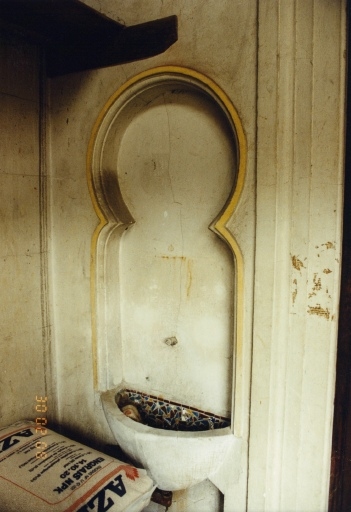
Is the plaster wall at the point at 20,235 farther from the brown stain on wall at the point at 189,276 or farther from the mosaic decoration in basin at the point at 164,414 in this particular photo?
the brown stain on wall at the point at 189,276

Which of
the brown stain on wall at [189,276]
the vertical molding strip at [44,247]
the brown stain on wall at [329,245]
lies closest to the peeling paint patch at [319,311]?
the brown stain on wall at [329,245]

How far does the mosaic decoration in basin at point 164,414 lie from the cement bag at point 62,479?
0.45m

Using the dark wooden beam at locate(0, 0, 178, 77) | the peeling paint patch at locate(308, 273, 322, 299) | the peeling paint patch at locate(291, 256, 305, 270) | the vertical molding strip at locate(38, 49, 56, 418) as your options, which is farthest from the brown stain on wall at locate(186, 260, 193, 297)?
the dark wooden beam at locate(0, 0, 178, 77)

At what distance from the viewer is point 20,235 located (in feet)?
10.4

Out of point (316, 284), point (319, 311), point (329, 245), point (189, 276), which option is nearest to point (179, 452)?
point (189, 276)

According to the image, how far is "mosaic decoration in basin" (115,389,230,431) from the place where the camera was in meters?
2.92

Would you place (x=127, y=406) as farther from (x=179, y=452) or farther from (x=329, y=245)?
(x=329, y=245)

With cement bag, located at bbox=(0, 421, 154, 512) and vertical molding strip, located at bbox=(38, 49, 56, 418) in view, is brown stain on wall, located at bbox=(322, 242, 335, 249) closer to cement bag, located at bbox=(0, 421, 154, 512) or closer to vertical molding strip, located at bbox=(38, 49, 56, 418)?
cement bag, located at bbox=(0, 421, 154, 512)

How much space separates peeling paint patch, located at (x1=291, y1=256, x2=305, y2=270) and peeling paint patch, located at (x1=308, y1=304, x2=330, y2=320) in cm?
25

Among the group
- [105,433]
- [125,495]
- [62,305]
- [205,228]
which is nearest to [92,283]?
[62,305]

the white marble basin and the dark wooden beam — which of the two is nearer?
the dark wooden beam

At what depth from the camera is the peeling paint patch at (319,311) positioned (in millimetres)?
2307

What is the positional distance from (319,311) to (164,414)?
1.52 meters

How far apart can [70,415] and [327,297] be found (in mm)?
2418
